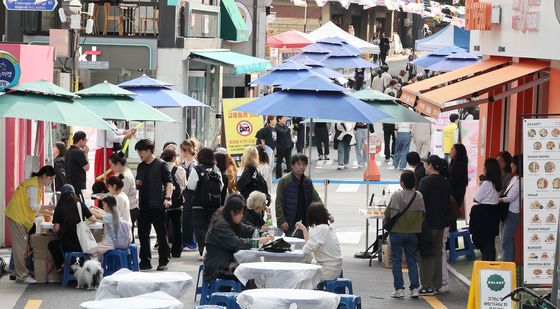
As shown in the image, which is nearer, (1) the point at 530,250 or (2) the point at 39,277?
(1) the point at 530,250

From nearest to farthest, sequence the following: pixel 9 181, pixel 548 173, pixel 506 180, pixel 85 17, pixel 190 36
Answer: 1. pixel 548 173
2. pixel 506 180
3. pixel 9 181
4. pixel 85 17
5. pixel 190 36

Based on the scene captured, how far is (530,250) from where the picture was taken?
14.3 metres

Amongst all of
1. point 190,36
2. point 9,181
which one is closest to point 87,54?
point 190,36

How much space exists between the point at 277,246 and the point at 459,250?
6.84 meters

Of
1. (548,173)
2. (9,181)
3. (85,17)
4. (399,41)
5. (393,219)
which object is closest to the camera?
(548,173)

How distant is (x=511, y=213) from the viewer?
1834cm

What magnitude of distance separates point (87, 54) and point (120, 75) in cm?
152

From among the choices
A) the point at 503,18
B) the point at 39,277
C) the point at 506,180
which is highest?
the point at 503,18

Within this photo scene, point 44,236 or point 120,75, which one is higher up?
point 120,75

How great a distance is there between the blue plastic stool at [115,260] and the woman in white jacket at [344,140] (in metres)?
16.5

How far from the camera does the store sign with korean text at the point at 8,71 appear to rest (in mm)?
19016

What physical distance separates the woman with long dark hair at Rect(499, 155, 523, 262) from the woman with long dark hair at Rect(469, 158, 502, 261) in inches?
5.6

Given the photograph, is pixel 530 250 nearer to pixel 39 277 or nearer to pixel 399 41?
pixel 39 277

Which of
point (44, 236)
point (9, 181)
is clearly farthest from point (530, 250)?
point (9, 181)
